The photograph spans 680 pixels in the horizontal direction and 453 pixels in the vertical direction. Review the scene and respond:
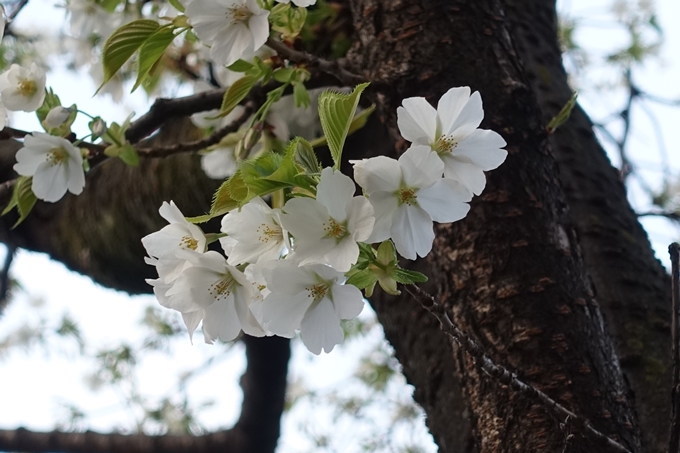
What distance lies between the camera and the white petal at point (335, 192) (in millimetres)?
306

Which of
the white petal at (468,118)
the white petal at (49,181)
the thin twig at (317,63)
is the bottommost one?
the white petal at (468,118)

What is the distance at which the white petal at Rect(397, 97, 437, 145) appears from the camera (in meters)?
0.36

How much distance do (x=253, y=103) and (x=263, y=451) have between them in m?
0.92

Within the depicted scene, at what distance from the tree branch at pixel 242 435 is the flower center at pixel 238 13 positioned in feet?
2.94

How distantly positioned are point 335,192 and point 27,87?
0.45m

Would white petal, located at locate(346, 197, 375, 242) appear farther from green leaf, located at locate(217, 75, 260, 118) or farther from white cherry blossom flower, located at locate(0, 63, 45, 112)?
white cherry blossom flower, located at locate(0, 63, 45, 112)

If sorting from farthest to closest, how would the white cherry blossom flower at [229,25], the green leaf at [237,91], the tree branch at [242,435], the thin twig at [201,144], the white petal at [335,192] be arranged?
1. the tree branch at [242,435]
2. the thin twig at [201,144]
3. the green leaf at [237,91]
4. the white cherry blossom flower at [229,25]
5. the white petal at [335,192]

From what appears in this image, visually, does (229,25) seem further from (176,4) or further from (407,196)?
(407,196)

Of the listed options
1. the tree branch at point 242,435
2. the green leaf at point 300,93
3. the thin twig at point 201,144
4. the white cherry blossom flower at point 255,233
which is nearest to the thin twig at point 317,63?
the green leaf at point 300,93

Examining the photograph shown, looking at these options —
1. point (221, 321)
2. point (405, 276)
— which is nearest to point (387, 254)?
point (405, 276)

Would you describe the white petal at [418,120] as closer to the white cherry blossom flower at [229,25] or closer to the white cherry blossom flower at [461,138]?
the white cherry blossom flower at [461,138]

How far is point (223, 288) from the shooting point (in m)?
0.38

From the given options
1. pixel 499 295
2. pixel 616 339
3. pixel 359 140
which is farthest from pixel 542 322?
pixel 359 140

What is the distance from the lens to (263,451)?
135 cm
